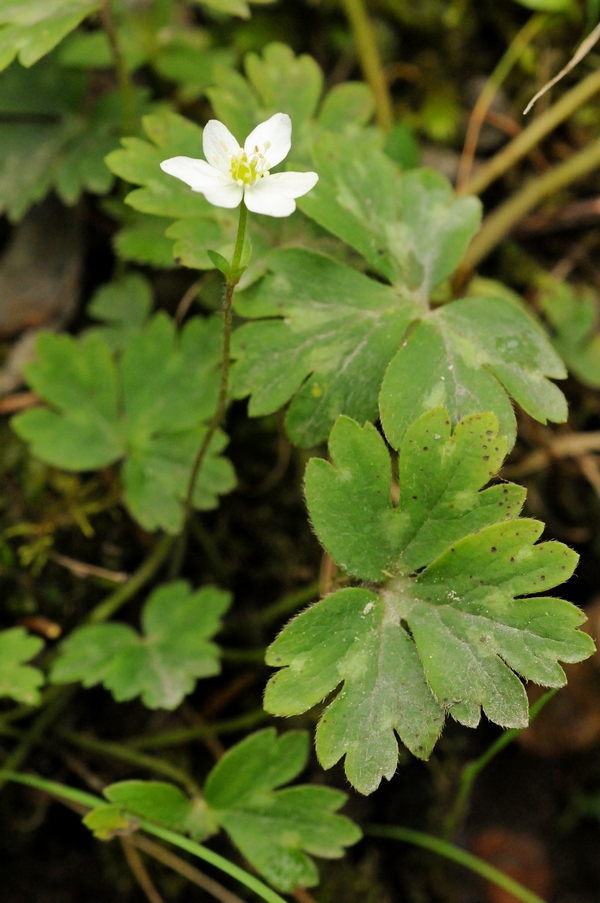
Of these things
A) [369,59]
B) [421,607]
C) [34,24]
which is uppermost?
[369,59]

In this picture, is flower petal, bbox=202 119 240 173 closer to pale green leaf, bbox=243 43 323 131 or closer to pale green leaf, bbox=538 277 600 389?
pale green leaf, bbox=243 43 323 131

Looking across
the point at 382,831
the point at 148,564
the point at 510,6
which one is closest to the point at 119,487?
the point at 148,564

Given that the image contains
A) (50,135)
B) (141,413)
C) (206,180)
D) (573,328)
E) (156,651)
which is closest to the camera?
(206,180)

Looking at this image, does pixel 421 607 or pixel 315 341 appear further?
pixel 315 341

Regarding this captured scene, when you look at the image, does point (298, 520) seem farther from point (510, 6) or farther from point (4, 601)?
point (510, 6)

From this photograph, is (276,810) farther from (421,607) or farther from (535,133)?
(535,133)

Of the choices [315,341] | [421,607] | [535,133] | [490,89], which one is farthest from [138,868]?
[490,89]

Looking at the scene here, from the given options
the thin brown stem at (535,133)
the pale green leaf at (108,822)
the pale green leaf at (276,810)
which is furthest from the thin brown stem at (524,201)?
the pale green leaf at (108,822)

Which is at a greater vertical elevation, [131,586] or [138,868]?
[131,586]
